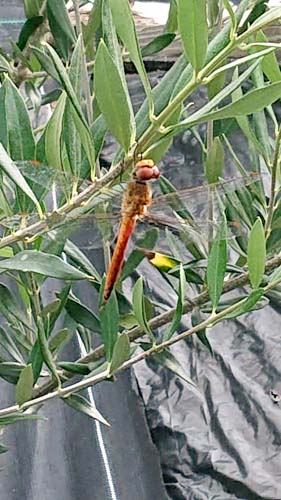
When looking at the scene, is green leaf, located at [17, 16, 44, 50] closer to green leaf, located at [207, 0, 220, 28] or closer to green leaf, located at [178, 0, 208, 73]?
green leaf, located at [207, 0, 220, 28]

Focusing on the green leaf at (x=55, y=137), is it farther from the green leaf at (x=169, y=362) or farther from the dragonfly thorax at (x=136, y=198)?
the green leaf at (x=169, y=362)

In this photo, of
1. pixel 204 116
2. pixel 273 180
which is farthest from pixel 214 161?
pixel 204 116

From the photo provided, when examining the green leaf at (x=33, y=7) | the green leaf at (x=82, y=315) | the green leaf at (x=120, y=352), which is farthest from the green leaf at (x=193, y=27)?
→ the green leaf at (x=33, y=7)

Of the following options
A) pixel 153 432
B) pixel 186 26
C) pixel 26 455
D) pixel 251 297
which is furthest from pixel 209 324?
pixel 153 432

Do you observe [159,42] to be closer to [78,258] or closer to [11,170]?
[78,258]

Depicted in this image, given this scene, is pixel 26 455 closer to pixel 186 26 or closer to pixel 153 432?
pixel 153 432

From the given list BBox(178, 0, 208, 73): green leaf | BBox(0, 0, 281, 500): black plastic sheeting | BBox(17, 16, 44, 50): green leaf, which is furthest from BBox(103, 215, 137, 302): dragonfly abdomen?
BBox(0, 0, 281, 500): black plastic sheeting
